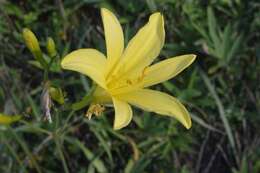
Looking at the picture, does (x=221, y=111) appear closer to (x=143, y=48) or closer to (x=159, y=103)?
(x=143, y=48)

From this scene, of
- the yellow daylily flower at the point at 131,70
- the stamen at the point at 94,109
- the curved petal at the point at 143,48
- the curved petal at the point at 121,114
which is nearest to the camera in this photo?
the curved petal at the point at 121,114

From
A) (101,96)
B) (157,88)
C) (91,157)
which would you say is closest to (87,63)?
(101,96)

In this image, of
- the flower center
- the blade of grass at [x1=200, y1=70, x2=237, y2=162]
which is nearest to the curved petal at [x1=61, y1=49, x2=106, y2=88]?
the flower center

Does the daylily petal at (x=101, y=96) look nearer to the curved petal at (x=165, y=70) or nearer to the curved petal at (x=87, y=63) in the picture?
the curved petal at (x=87, y=63)

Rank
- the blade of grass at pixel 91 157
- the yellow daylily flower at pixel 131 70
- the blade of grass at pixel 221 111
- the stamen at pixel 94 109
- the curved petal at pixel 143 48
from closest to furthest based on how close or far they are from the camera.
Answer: the yellow daylily flower at pixel 131 70 < the stamen at pixel 94 109 < the curved petal at pixel 143 48 < the blade of grass at pixel 91 157 < the blade of grass at pixel 221 111

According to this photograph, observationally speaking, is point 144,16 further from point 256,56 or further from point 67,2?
point 256,56

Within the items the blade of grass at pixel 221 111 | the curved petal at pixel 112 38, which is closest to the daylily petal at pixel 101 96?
the curved petal at pixel 112 38

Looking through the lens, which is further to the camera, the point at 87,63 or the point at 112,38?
the point at 112,38

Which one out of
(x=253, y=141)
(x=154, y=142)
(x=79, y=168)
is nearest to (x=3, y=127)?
(x=79, y=168)
